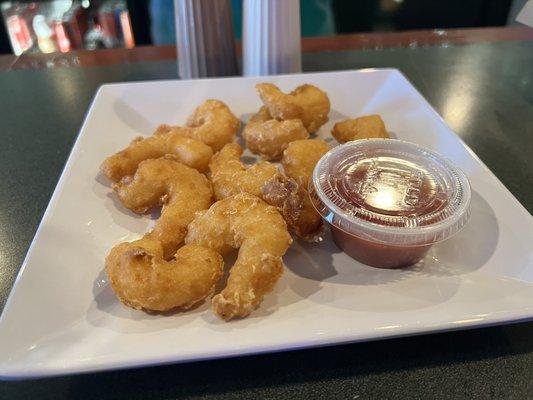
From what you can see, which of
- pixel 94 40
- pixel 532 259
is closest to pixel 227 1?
pixel 532 259

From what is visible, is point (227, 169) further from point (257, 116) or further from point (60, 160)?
point (60, 160)

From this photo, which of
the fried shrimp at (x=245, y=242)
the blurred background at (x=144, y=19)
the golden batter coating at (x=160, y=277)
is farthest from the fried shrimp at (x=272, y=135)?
the blurred background at (x=144, y=19)

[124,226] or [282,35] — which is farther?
[282,35]

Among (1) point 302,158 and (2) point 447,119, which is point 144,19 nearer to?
(2) point 447,119

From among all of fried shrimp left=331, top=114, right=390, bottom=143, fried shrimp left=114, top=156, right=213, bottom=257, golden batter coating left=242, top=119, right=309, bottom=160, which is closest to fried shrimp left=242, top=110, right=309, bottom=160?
golden batter coating left=242, top=119, right=309, bottom=160

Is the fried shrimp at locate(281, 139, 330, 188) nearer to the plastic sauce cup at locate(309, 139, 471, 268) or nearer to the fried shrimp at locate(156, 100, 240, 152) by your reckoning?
the plastic sauce cup at locate(309, 139, 471, 268)

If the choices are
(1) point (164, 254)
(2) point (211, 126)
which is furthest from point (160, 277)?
(2) point (211, 126)
